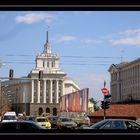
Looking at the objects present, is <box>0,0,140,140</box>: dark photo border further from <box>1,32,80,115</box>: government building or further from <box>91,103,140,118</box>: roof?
<box>1,32,80,115</box>: government building

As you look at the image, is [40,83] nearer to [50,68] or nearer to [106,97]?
[50,68]

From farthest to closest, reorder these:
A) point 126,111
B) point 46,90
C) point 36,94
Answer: point 36,94
point 46,90
point 126,111

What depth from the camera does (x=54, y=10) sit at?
3.66 meters

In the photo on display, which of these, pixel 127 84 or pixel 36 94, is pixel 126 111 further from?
pixel 36 94

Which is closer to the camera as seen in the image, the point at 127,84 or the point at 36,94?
the point at 127,84

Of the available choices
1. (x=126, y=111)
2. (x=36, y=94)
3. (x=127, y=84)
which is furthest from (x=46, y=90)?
(x=126, y=111)

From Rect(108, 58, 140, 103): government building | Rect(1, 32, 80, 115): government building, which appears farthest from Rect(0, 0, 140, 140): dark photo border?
Rect(1, 32, 80, 115): government building
